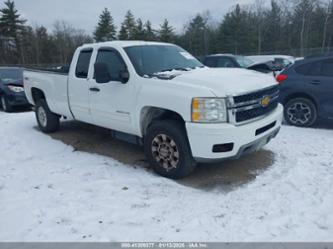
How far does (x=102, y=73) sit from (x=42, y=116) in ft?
10.5

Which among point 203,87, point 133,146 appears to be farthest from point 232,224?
point 133,146

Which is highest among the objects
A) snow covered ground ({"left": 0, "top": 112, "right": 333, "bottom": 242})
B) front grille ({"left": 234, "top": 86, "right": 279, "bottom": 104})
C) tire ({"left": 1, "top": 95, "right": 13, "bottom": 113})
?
front grille ({"left": 234, "top": 86, "right": 279, "bottom": 104})

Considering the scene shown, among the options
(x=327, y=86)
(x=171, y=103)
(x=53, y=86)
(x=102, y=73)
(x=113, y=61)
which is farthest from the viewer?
(x=327, y=86)

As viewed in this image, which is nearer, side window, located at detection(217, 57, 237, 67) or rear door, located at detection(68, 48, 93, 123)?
rear door, located at detection(68, 48, 93, 123)

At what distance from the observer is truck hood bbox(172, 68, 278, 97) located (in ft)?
12.1

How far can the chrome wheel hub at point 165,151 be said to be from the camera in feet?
13.2

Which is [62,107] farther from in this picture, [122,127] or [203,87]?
[203,87]

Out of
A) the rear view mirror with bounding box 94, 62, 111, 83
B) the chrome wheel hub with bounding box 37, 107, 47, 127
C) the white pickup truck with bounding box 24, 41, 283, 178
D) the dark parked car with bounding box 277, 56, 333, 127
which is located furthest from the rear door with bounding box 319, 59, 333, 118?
the chrome wheel hub with bounding box 37, 107, 47, 127

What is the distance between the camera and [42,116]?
6855mm

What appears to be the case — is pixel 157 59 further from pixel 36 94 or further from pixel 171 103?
pixel 36 94

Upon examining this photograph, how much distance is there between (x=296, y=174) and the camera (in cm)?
422

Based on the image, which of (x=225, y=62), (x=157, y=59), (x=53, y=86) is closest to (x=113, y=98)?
(x=157, y=59)

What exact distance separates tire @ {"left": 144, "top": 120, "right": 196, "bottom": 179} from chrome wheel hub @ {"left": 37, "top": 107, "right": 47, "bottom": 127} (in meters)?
3.51

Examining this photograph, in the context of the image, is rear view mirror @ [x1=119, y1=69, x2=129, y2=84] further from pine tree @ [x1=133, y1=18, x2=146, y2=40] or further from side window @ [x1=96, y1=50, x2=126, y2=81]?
pine tree @ [x1=133, y1=18, x2=146, y2=40]
